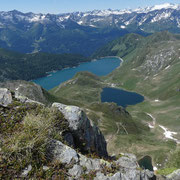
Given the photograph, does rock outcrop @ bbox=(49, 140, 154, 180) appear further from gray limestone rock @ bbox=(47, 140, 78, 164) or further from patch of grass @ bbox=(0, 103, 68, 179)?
patch of grass @ bbox=(0, 103, 68, 179)

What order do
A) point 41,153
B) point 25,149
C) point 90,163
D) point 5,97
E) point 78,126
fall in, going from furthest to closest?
point 78,126 → point 5,97 → point 90,163 → point 41,153 → point 25,149

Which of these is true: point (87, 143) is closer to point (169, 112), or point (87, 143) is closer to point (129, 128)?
point (129, 128)

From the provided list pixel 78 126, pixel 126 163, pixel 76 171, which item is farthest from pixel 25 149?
pixel 126 163

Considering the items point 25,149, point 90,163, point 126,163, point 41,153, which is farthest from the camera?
point 126,163

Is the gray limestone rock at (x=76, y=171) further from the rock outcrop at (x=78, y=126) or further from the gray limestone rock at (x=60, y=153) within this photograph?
the rock outcrop at (x=78, y=126)

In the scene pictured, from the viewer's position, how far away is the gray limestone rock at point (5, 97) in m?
14.8

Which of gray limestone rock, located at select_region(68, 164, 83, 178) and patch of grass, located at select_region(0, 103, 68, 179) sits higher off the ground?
patch of grass, located at select_region(0, 103, 68, 179)

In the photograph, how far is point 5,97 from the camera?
50.7ft

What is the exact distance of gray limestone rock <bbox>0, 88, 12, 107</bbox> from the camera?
48.6 feet

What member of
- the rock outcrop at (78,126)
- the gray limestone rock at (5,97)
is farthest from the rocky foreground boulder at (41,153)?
the rock outcrop at (78,126)

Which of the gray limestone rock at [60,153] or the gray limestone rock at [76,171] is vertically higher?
the gray limestone rock at [60,153]

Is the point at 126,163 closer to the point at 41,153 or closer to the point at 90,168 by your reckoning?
the point at 90,168

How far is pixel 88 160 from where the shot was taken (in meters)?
12.4

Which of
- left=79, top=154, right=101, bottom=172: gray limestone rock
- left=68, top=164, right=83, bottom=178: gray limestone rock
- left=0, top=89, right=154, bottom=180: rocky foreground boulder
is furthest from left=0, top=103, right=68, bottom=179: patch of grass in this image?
left=79, top=154, right=101, bottom=172: gray limestone rock
